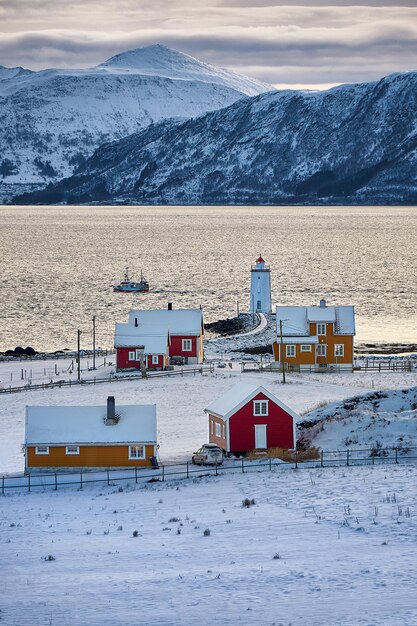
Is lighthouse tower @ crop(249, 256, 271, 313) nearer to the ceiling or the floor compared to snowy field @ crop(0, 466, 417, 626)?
nearer to the ceiling

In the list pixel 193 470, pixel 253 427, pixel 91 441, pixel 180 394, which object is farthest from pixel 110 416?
pixel 180 394

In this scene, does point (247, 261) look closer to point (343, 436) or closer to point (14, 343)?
point (14, 343)

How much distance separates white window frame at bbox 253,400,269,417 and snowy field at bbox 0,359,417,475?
272 cm

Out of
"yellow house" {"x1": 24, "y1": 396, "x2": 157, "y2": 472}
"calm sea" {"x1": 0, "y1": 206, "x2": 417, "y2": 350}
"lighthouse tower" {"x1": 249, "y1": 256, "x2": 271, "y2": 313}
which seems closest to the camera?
"yellow house" {"x1": 24, "y1": 396, "x2": 157, "y2": 472}

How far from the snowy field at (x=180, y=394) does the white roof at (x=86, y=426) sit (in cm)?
217

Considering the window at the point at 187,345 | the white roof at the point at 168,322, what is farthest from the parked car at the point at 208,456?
the window at the point at 187,345

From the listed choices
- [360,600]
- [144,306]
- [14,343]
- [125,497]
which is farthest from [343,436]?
[144,306]

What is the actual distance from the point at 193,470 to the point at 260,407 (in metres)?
4.36

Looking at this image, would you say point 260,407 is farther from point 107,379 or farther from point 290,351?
point 290,351

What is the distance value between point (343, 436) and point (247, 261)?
14705 cm

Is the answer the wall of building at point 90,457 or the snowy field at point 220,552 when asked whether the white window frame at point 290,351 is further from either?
the snowy field at point 220,552

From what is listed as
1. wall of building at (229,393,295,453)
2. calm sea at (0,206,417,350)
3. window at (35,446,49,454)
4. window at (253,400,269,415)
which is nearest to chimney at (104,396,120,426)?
window at (35,446,49,454)

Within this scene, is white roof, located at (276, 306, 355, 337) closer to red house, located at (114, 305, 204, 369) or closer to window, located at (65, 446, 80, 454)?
red house, located at (114, 305, 204, 369)

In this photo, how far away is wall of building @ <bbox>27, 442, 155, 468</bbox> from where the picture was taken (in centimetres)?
3894
